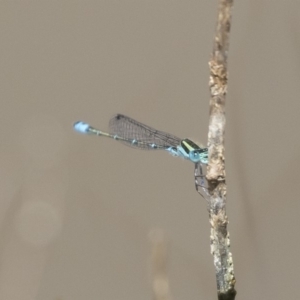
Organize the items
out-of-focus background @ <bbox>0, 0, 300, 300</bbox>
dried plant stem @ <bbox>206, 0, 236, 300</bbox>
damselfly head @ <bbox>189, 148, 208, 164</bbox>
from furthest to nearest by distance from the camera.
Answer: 1. out-of-focus background @ <bbox>0, 0, 300, 300</bbox>
2. damselfly head @ <bbox>189, 148, 208, 164</bbox>
3. dried plant stem @ <bbox>206, 0, 236, 300</bbox>

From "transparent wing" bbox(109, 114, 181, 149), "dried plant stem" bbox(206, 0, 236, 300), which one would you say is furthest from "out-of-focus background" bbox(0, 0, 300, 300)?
"dried plant stem" bbox(206, 0, 236, 300)

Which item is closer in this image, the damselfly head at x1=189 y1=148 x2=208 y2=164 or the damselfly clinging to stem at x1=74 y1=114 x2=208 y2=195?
the damselfly head at x1=189 y1=148 x2=208 y2=164

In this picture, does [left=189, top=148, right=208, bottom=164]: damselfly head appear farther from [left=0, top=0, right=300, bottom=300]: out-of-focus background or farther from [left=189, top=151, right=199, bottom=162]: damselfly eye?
[left=0, top=0, right=300, bottom=300]: out-of-focus background

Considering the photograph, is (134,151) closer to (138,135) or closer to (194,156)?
(138,135)

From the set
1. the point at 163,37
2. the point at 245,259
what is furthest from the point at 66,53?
the point at 245,259

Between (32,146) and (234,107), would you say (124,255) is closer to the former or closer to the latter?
(32,146)

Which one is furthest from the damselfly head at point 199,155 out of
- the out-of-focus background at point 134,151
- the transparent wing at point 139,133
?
the out-of-focus background at point 134,151

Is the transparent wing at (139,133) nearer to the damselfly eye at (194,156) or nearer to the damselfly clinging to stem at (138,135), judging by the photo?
the damselfly clinging to stem at (138,135)
